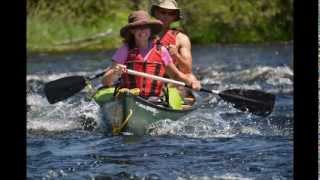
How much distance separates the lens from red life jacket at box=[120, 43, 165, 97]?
464cm

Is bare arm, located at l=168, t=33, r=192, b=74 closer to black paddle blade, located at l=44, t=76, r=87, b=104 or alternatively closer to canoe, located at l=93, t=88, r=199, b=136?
canoe, located at l=93, t=88, r=199, b=136

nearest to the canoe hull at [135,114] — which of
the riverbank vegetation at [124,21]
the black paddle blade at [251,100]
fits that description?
the black paddle blade at [251,100]

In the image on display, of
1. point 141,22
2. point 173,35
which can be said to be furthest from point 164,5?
point 173,35

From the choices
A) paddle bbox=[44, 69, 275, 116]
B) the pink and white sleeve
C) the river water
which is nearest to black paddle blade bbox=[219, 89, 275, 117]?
paddle bbox=[44, 69, 275, 116]

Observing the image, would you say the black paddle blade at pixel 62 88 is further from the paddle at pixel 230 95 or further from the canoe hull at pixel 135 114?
the canoe hull at pixel 135 114

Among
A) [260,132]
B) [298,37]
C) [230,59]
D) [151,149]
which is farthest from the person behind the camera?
[230,59]

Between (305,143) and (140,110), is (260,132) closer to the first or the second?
(140,110)

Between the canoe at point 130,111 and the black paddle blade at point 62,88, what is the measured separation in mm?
182

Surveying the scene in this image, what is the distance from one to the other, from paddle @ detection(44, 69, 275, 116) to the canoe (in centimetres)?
15

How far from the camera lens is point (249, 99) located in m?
4.66

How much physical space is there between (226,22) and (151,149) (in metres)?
5.16
